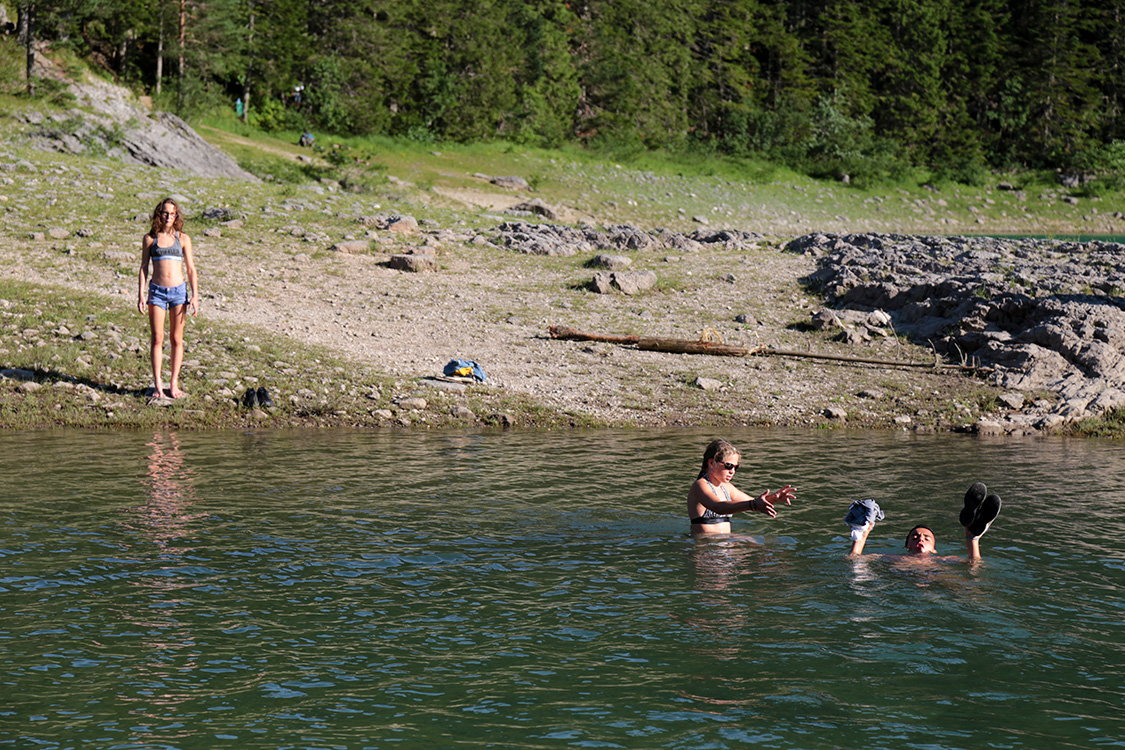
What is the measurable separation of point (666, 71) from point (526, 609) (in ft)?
234

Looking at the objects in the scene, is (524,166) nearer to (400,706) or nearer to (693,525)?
(693,525)

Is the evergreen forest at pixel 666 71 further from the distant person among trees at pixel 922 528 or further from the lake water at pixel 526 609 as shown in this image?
the distant person among trees at pixel 922 528

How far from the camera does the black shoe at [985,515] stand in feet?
Answer: 31.0

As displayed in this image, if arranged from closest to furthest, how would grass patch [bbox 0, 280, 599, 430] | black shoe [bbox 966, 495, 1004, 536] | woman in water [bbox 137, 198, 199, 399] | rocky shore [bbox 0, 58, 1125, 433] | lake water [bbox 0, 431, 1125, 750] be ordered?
lake water [bbox 0, 431, 1125, 750]
black shoe [bbox 966, 495, 1004, 536]
woman in water [bbox 137, 198, 199, 399]
grass patch [bbox 0, 280, 599, 430]
rocky shore [bbox 0, 58, 1125, 433]

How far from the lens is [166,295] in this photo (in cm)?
1538

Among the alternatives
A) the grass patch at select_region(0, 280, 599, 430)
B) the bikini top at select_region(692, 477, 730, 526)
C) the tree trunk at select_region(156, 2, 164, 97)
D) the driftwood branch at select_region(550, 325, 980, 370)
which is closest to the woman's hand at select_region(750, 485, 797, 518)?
the bikini top at select_region(692, 477, 730, 526)

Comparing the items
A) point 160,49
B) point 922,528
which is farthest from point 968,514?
point 160,49

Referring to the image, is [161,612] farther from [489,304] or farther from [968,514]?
[489,304]

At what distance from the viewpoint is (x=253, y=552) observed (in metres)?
9.25

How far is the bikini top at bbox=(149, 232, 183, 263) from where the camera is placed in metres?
15.1

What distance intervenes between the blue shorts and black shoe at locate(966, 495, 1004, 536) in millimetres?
11564

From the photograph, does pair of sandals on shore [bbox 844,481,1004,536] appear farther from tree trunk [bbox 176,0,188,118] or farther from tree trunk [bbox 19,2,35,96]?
tree trunk [bbox 176,0,188,118]

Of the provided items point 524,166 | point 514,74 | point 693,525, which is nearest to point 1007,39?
point 514,74

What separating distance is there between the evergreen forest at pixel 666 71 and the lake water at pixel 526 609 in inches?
1445
